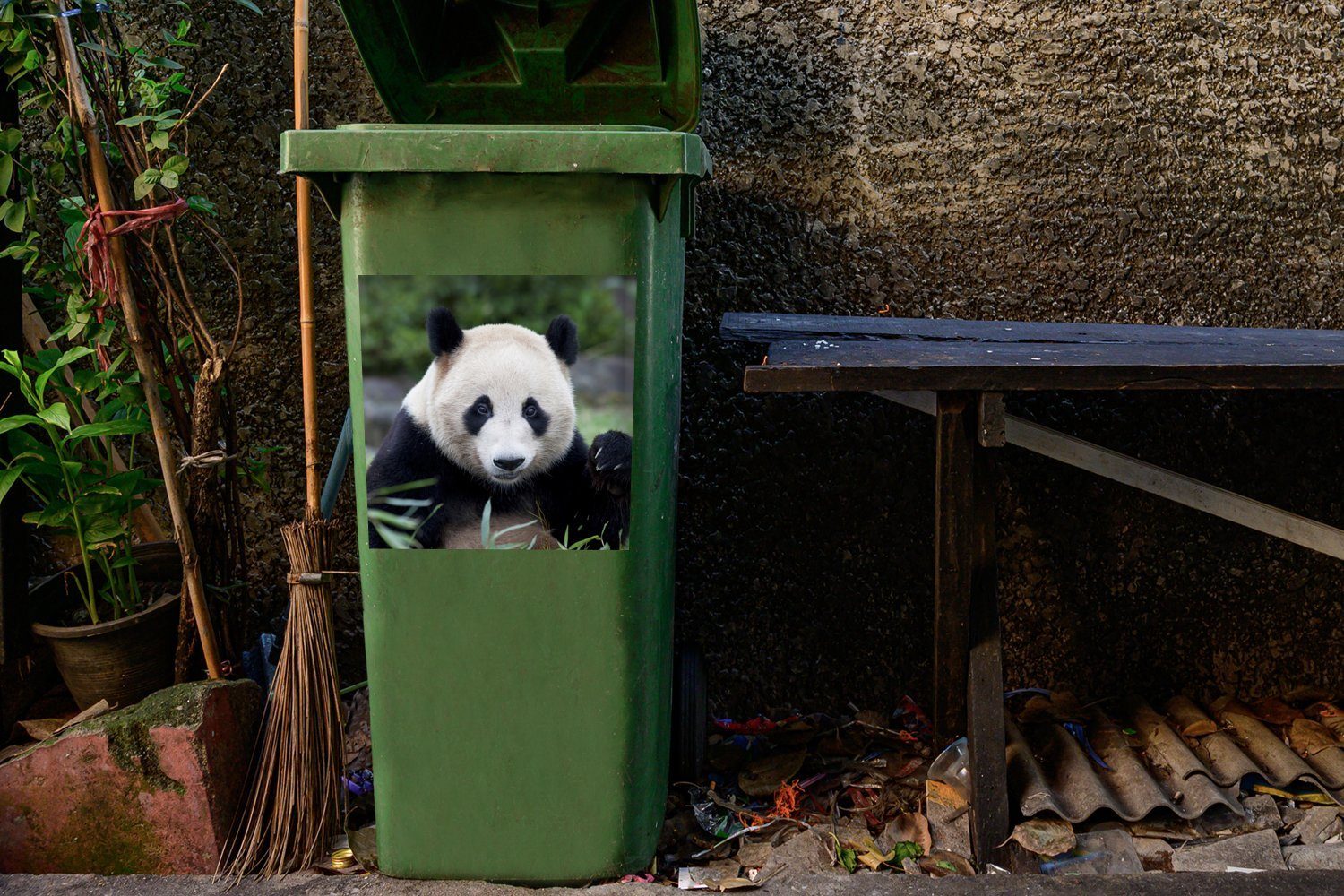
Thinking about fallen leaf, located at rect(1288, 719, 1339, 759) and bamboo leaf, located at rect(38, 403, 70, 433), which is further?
fallen leaf, located at rect(1288, 719, 1339, 759)

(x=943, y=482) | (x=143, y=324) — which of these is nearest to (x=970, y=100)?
(x=943, y=482)

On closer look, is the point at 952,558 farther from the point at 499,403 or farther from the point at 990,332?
the point at 499,403

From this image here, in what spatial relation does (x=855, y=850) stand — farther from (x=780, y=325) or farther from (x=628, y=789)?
(x=780, y=325)

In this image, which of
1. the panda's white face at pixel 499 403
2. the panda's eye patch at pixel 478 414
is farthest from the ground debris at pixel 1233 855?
the panda's eye patch at pixel 478 414

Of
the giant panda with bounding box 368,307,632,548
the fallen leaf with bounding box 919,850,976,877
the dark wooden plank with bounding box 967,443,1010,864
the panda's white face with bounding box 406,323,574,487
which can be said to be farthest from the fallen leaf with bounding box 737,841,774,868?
the panda's white face with bounding box 406,323,574,487

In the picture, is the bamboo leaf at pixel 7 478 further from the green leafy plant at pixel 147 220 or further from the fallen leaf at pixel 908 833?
the fallen leaf at pixel 908 833

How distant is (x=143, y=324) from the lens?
7.77 feet

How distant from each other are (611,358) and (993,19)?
5.33 feet

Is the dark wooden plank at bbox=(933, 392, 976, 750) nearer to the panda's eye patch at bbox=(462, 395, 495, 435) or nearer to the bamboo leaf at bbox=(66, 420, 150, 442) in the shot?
the panda's eye patch at bbox=(462, 395, 495, 435)

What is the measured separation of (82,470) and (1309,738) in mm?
3152

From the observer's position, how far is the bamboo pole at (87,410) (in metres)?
2.43

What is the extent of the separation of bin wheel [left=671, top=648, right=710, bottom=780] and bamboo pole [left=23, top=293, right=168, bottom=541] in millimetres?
1435

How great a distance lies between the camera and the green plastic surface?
1.75 m

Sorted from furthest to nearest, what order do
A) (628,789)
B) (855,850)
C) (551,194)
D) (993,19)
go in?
1. (993,19)
2. (855,850)
3. (628,789)
4. (551,194)
